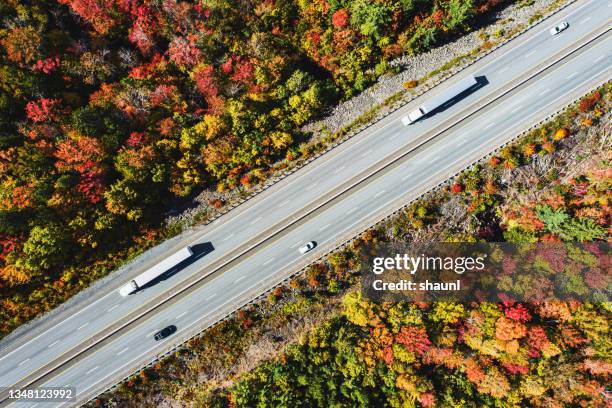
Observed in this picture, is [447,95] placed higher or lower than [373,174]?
higher

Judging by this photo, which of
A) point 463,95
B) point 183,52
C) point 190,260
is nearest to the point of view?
point 183,52

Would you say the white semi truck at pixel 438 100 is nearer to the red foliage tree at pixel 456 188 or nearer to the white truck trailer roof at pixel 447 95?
the white truck trailer roof at pixel 447 95

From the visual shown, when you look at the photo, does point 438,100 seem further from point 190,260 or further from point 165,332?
point 165,332

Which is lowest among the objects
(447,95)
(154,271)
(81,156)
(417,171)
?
(417,171)

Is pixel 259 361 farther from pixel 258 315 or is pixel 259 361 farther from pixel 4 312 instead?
pixel 4 312

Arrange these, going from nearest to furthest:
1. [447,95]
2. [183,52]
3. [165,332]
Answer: [447,95] → [165,332] → [183,52]

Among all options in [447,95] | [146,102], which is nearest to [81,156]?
[146,102]

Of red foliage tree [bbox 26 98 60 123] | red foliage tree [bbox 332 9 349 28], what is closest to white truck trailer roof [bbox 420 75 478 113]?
red foliage tree [bbox 332 9 349 28]

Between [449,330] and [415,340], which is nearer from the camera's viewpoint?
[415,340]
